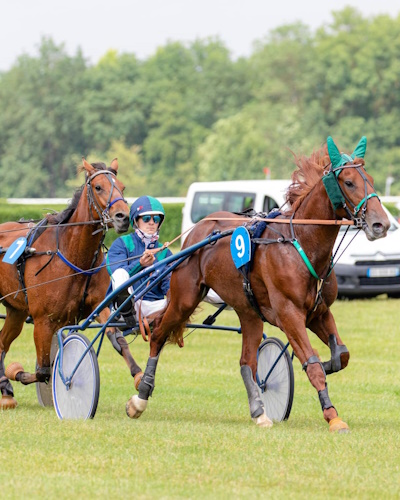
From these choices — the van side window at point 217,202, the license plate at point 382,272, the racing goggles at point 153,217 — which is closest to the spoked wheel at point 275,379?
the racing goggles at point 153,217

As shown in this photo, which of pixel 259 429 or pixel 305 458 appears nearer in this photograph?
pixel 305 458

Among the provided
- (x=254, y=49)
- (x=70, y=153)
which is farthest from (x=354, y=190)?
(x=254, y=49)

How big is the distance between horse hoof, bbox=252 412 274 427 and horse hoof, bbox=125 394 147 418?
34.4 inches

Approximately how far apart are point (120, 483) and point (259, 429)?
2044mm

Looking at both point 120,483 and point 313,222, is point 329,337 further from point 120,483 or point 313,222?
point 120,483

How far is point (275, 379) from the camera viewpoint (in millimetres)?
8398

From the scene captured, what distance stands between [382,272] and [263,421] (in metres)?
11.0

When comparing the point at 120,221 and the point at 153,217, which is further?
the point at 153,217

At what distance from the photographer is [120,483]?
5660 mm

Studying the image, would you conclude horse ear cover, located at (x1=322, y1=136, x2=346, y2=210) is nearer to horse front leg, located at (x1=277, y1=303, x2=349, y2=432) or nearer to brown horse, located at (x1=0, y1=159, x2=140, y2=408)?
horse front leg, located at (x1=277, y1=303, x2=349, y2=432)

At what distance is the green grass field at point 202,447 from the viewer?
5.62 m

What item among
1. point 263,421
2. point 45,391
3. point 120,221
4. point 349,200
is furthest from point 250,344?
point 45,391

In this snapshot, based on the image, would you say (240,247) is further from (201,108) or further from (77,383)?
(201,108)

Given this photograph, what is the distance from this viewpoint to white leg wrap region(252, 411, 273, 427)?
7855 millimetres
